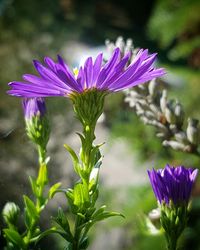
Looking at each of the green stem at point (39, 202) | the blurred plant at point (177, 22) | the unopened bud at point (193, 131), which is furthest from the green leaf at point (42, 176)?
the blurred plant at point (177, 22)

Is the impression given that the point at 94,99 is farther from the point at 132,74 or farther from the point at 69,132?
the point at 69,132

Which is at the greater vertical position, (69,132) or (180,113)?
(69,132)

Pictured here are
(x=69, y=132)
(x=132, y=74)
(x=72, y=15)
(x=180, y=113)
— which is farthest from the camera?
(x=72, y=15)

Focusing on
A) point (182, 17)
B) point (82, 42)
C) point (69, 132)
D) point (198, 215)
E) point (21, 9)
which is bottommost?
point (198, 215)

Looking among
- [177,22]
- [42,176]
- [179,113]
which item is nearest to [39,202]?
[42,176]

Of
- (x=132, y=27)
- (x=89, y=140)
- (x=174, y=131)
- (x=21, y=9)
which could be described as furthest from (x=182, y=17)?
(x=132, y=27)

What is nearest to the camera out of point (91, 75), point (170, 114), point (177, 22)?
point (91, 75)

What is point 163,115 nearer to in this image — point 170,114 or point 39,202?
point 170,114
